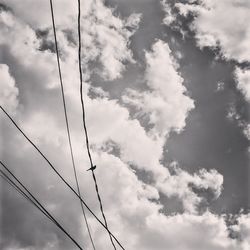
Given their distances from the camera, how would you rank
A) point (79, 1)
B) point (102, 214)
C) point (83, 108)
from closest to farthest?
point (79, 1), point (83, 108), point (102, 214)

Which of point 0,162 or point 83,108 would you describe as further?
point 83,108

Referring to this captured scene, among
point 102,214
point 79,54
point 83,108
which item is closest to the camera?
point 79,54

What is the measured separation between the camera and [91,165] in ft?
30.9

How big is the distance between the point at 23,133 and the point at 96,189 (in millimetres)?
3120

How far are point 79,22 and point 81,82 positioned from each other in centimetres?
168

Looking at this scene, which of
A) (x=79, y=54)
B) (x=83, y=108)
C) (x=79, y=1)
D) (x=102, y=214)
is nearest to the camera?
(x=79, y=1)

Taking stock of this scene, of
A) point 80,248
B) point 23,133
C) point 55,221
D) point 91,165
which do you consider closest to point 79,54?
point 23,133

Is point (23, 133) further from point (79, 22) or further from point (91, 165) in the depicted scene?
point (79, 22)

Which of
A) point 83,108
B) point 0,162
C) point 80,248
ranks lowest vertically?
point 80,248

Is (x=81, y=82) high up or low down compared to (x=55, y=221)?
up

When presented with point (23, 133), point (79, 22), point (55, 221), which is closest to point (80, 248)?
point (55, 221)

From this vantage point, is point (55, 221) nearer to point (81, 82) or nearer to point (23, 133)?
point (23, 133)

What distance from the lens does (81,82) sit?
8.59 meters

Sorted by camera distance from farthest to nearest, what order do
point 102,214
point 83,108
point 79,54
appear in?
1. point 102,214
2. point 83,108
3. point 79,54
